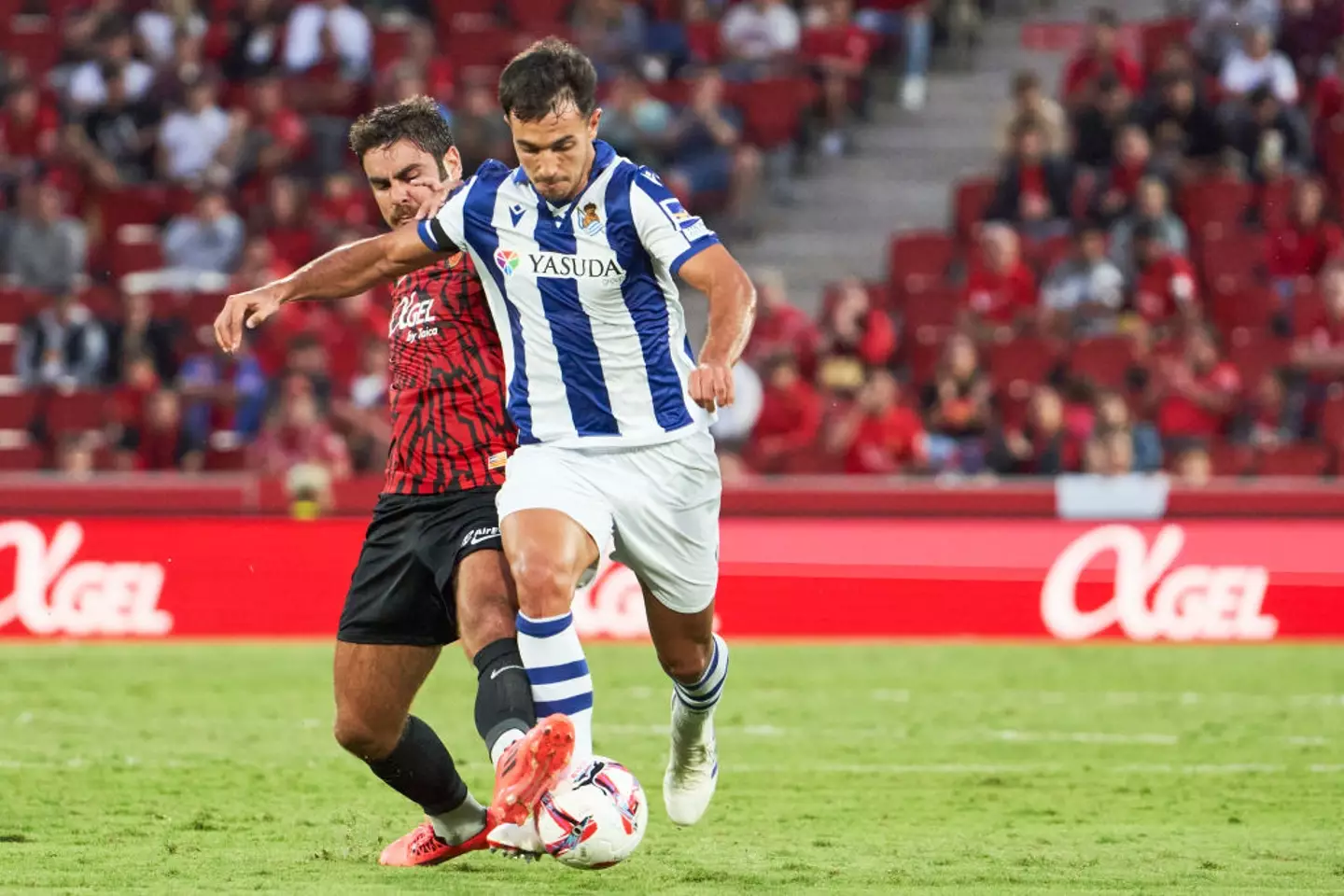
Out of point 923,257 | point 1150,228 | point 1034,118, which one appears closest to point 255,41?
point 923,257

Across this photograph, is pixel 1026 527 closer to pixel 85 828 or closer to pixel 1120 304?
pixel 1120 304

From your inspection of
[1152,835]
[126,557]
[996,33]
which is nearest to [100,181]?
[126,557]

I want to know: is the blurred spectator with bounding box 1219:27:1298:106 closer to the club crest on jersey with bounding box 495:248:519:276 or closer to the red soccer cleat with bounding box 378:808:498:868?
the club crest on jersey with bounding box 495:248:519:276

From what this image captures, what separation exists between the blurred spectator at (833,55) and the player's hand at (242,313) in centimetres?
1380

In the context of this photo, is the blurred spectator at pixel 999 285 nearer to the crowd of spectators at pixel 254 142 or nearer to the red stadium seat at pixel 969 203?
the crowd of spectators at pixel 254 142

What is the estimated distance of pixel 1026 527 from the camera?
13.5 metres

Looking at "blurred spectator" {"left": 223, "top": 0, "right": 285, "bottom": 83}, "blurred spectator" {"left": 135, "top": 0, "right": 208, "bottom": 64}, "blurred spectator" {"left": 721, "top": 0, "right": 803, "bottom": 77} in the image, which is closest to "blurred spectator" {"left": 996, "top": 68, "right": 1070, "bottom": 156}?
"blurred spectator" {"left": 721, "top": 0, "right": 803, "bottom": 77}

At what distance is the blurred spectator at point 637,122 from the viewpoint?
18.7 metres

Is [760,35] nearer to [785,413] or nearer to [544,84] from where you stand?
[785,413]

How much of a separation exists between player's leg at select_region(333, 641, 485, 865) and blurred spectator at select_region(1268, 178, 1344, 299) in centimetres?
1148

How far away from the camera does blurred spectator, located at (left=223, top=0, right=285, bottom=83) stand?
21062 millimetres

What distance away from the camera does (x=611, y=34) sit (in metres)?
20.2

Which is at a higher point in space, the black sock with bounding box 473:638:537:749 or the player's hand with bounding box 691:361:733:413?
the player's hand with bounding box 691:361:733:413

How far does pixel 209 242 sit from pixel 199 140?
171 centimetres
